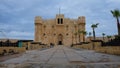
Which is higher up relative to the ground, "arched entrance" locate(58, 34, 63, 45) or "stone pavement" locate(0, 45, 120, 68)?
"arched entrance" locate(58, 34, 63, 45)

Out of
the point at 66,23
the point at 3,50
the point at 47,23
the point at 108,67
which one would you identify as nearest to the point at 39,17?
the point at 47,23

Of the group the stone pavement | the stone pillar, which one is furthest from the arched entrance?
the stone pavement

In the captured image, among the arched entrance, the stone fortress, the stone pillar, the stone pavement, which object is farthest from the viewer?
the arched entrance

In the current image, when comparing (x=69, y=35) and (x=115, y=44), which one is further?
(x=69, y=35)

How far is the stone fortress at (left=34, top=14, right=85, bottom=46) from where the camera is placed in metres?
124

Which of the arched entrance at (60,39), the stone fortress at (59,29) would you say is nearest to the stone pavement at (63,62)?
the stone fortress at (59,29)

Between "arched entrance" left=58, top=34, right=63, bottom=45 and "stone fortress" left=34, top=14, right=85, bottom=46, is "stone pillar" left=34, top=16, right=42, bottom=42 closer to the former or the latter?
"stone fortress" left=34, top=14, right=85, bottom=46

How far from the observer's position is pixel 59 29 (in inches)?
4956

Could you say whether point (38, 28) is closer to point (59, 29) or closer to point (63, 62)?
point (59, 29)

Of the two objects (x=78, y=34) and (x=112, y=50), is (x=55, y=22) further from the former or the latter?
(x=112, y=50)

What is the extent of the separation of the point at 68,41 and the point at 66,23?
33.1 feet

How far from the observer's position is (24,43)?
3653cm

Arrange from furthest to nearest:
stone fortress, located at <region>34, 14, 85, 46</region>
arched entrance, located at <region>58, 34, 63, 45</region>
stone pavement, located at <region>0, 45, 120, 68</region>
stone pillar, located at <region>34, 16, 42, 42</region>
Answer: arched entrance, located at <region>58, 34, 63, 45</region>
stone fortress, located at <region>34, 14, 85, 46</region>
stone pillar, located at <region>34, 16, 42, 42</region>
stone pavement, located at <region>0, 45, 120, 68</region>

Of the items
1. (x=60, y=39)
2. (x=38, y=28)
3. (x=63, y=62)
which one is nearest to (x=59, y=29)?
(x=60, y=39)
